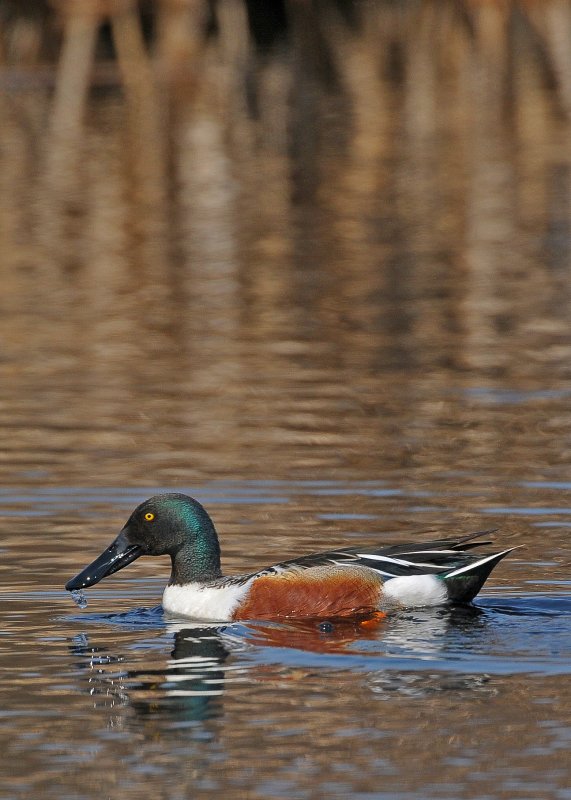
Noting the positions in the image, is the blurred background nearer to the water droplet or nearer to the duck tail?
the water droplet

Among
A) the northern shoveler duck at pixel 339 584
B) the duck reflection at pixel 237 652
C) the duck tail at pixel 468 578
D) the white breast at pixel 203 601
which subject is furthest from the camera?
the white breast at pixel 203 601

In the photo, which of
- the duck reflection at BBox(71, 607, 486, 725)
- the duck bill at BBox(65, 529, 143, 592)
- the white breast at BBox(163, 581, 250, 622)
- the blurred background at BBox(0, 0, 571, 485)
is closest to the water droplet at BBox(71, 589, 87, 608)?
the duck bill at BBox(65, 529, 143, 592)

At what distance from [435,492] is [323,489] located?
668 mm

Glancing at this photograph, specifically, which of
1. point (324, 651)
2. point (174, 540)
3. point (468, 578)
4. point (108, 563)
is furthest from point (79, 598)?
point (468, 578)

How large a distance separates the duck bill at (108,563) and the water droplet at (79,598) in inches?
2.5

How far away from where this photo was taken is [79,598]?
933 cm

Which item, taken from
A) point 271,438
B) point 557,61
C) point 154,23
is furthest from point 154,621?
point 154,23

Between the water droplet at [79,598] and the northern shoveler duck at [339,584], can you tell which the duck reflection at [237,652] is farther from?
the water droplet at [79,598]

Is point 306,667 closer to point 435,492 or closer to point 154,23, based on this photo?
point 435,492

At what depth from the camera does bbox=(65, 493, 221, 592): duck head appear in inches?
366

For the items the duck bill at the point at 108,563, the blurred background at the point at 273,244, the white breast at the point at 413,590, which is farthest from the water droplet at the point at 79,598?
the blurred background at the point at 273,244

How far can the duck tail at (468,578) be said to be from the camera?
8.77 m

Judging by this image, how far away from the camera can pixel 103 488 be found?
11.4 metres

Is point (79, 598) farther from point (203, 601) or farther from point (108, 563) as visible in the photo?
point (203, 601)
